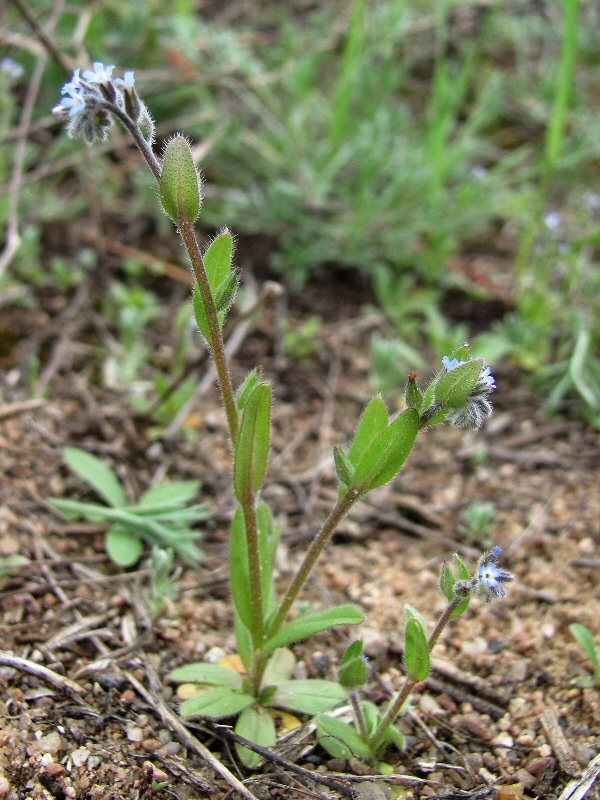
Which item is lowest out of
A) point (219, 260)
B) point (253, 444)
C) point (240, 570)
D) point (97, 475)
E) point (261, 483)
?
point (97, 475)

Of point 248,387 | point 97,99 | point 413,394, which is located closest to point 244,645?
point 248,387

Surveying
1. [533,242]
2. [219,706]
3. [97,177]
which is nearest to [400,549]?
[219,706]

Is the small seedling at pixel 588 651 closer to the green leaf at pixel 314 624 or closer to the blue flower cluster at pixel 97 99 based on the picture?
the green leaf at pixel 314 624

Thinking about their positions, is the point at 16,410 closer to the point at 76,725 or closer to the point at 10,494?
the point at 10,494

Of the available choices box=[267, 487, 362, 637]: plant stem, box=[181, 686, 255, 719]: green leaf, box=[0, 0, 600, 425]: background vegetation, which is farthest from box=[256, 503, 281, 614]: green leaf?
box=[0, 0, 600, 425]: background vegetation

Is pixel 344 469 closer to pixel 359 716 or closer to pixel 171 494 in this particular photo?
pixel 359 716

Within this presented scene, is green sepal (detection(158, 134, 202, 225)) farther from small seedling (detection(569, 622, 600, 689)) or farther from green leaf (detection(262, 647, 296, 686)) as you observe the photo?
small seedling (detection(569, 622, 600, 689))
